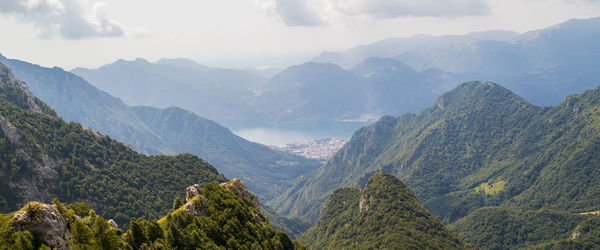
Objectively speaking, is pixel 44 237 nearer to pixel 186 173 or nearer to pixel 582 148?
pixel 186 173

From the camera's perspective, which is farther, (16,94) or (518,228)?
(518,228)

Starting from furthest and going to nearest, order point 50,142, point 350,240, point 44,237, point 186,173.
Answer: point 186,173
point 350,240
point 50,142
point 44,237

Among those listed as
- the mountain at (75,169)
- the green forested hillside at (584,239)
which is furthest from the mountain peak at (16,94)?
the green forested hillside at (584,239)

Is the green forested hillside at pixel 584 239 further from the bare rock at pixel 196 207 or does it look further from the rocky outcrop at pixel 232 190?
the bare rock at pixel 196 207

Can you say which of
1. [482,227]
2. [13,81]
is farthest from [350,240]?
[13,81]

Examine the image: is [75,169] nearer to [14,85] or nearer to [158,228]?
[14,85]

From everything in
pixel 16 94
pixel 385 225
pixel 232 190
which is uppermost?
pixel 16 94

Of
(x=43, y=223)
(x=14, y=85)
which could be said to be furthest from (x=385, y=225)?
(x=14, y=85)
